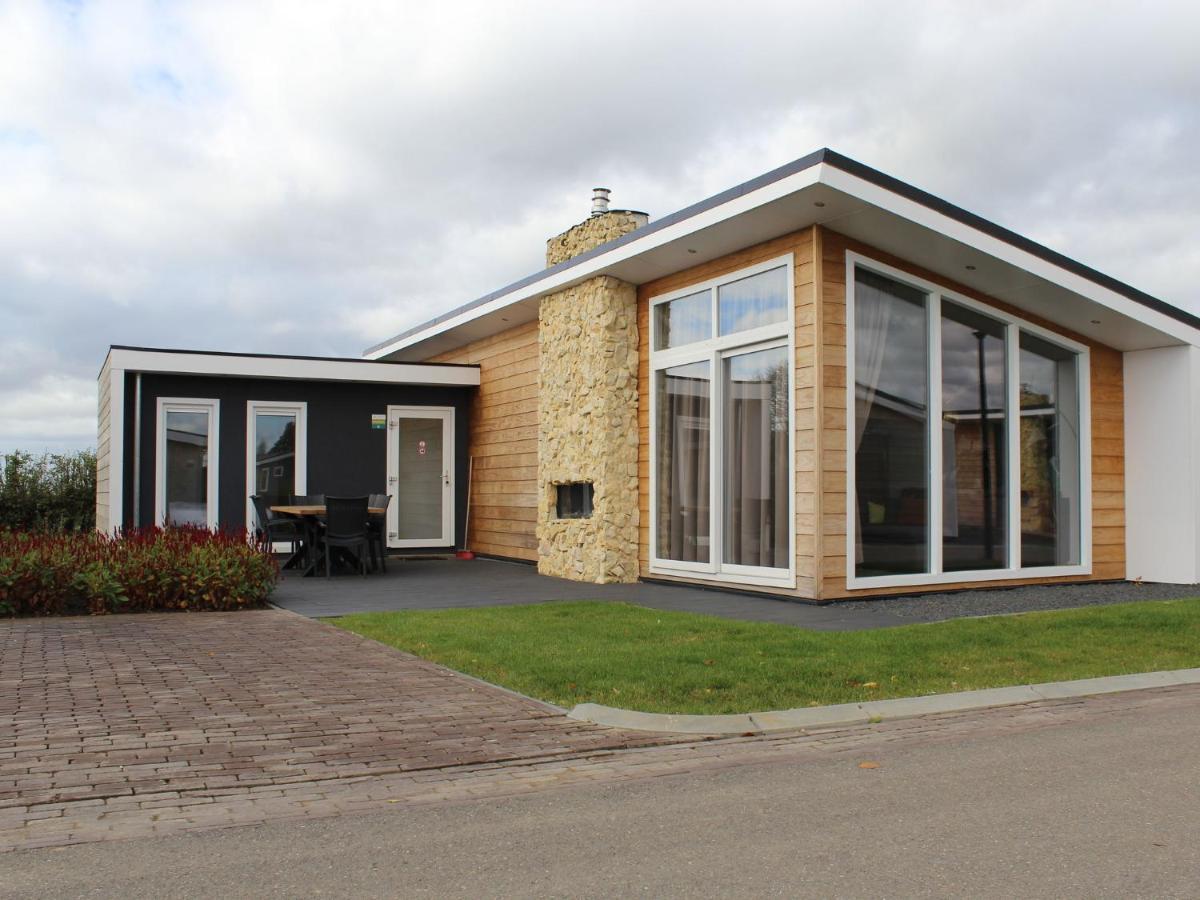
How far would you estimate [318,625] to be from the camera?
Answer: 354 inches

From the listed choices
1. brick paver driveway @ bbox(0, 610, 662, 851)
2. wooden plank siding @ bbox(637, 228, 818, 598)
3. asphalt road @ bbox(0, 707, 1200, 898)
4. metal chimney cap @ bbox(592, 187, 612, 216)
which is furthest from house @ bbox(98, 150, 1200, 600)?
asphalt road @ bbox(0, 707, 1200, 898)

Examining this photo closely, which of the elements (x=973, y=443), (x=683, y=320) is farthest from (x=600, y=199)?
(x=973, y=443)

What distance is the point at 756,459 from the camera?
36.3 feet

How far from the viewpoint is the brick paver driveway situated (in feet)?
13.8

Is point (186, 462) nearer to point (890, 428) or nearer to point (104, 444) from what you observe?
point (104, 444)

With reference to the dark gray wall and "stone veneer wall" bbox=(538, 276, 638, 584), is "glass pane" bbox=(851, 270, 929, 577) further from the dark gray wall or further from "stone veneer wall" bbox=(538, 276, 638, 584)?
the dark gray wall

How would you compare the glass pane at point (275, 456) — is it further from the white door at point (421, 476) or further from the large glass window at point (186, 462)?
the white door at point (421, 476)

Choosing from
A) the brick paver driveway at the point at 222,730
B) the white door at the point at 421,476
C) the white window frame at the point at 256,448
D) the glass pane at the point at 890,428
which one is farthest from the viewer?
the white door at the point at 421,476

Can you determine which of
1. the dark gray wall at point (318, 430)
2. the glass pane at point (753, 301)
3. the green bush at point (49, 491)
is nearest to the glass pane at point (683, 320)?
the glass pane at point (753, 301)

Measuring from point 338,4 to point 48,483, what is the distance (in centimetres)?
1445

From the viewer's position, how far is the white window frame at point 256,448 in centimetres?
1605

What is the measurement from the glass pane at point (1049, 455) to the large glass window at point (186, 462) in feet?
36.5

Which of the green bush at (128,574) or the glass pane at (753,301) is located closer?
the green bush at (128,574)

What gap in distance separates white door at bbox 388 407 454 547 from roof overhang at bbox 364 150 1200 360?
15.0 ft
